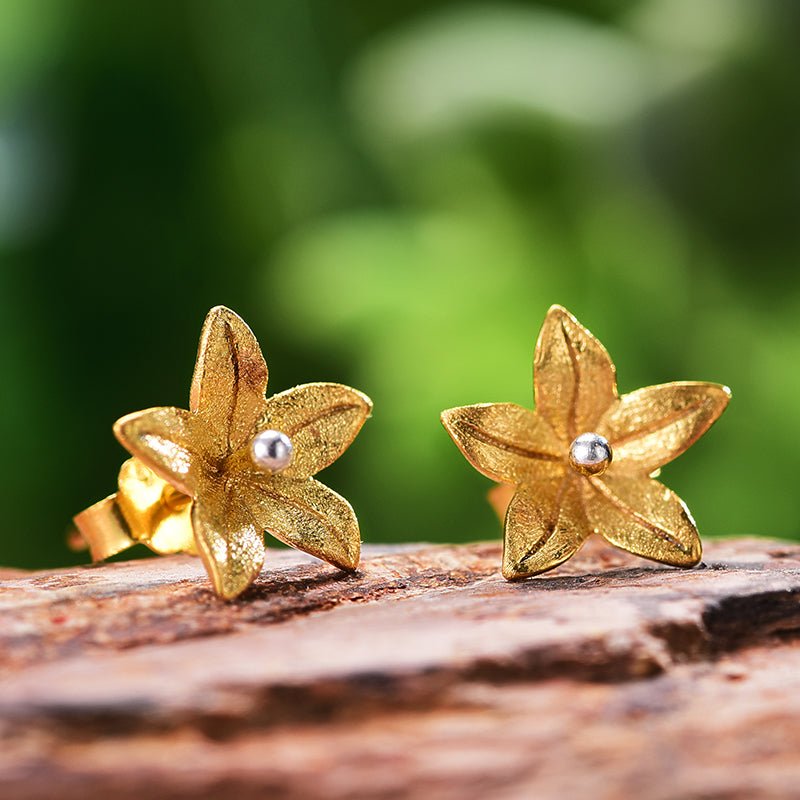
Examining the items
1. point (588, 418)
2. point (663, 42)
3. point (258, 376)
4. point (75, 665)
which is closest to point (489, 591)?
point (588, 418)

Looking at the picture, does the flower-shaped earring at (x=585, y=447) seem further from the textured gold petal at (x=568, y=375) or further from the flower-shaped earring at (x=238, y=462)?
the flower-shaped earring at (x=238, y=462)

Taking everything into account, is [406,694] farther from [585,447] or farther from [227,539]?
[585,447]

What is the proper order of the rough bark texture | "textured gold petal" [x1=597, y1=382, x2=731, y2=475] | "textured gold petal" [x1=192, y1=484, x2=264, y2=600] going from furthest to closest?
"textured gold petal" [x1=597, y1=382, x2=731, y2=475] < "textured gold petal" [x1=192, y1=484, x2=264, y2=600] < the rough bark texture

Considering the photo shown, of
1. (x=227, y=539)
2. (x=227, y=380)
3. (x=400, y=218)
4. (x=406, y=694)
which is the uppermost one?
(x=400, y=218)

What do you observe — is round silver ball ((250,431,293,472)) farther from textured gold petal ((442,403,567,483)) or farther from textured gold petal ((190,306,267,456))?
textured gold petal ((442,403,567,483))

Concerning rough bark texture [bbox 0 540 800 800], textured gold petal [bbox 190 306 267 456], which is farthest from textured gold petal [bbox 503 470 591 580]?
textured gold petal [bbox 190 306 267 456]

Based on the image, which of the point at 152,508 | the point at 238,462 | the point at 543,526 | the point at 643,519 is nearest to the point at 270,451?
the point at 238,462

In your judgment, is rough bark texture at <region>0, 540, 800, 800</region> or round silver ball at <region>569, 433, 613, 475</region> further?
round silver ball at <region>569, 433, 613, 475</region>

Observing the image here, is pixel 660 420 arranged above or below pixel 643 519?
above
